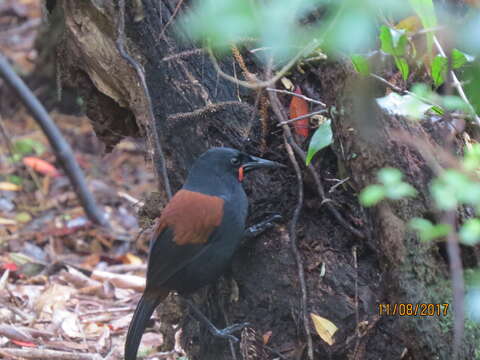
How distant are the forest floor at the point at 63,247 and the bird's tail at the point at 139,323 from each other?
0.41 meters

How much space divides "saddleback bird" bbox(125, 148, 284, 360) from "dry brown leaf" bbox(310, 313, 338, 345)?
0.55m

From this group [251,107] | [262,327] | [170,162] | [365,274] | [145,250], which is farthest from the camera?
[145,250]

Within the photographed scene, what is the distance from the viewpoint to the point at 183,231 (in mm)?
2955

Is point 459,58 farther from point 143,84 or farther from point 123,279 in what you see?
point 123,279

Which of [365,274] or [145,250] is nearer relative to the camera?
[365,274]

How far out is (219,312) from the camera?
9.76 ft

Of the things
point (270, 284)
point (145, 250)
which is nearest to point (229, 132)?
point (270, 284)

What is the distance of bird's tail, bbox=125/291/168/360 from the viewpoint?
9.95 feet

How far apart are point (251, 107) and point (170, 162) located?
53 cm

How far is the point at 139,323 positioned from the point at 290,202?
3.12 feet

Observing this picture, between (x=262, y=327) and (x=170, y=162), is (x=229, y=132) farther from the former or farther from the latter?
(x=262, y=327)

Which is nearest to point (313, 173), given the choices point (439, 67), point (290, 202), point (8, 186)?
point (290, 202)

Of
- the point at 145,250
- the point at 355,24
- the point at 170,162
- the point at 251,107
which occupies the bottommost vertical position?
the point at 145,250

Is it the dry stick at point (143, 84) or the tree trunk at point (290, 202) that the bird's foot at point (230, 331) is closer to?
the tree trunk at point (290, 202)
